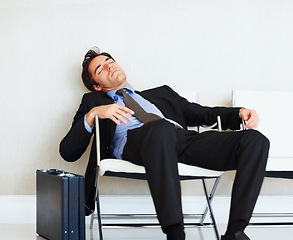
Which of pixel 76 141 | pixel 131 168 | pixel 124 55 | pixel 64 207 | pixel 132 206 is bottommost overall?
pixel 132 206

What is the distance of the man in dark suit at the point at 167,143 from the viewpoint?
217 cm

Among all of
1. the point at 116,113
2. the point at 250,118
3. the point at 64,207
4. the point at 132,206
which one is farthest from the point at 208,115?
the point at 64,207

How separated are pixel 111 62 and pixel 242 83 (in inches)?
40.6

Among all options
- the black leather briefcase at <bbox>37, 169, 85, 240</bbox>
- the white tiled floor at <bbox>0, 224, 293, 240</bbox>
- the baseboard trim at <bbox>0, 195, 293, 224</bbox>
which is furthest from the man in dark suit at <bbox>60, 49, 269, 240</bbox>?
the baseboard trim at <bbox>0, 195, 293, 224</bbox>

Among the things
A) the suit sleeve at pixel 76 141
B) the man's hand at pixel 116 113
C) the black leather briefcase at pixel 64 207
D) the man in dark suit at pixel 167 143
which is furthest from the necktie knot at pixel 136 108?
the black leather briefcase at pixel 64 207

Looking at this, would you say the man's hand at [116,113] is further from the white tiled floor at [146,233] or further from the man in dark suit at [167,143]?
the white tiled floor at [146,233]

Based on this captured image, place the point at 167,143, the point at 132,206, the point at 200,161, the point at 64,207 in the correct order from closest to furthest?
the point at 167,143 < the point at 200,161 < the point at 64,207 < the point at 132,206

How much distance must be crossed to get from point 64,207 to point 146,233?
727 mm

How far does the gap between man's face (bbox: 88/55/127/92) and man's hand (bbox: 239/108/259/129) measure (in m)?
→ 0.76

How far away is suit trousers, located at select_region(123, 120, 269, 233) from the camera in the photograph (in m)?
2.14

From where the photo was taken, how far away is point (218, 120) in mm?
2943

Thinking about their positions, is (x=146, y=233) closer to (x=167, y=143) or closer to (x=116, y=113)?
(x=116, y=113)

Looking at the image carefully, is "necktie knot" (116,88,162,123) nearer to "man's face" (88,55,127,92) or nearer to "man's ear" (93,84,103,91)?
"man's face" (88,55,127,92)

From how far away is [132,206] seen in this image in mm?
3490
